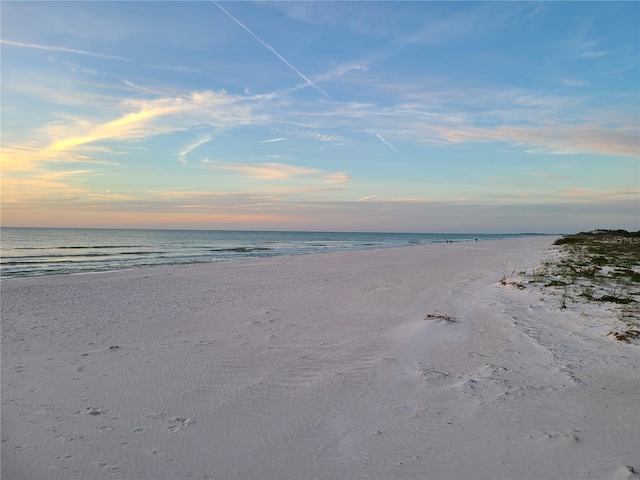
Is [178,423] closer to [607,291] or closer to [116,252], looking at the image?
[607,291]

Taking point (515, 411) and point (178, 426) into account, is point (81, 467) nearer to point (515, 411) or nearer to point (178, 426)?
point (178, 426)

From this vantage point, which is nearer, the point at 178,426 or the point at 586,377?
the point at 178,426

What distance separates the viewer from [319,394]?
479 cm

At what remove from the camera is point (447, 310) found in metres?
9.28

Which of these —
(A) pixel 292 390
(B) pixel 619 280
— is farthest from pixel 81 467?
(B) pixel 619 280

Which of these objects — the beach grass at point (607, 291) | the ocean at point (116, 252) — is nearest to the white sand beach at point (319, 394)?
the beach grass at point (607, 291)

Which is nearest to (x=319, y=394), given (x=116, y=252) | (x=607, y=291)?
(x=607, y=291)

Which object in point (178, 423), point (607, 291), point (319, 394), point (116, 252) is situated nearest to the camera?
point (178, 423)

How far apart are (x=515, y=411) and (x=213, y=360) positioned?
4016 millimetres

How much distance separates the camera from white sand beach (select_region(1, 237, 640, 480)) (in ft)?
11.4

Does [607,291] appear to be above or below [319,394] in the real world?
above

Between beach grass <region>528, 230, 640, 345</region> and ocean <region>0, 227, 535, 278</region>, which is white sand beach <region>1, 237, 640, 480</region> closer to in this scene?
beach grass <region>528, 230, 640, 345</region>

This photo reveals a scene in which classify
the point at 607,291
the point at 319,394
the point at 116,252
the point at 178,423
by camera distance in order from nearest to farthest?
the point at 178,423
the point at 319,394
the point at 607,291
the point at 116,252

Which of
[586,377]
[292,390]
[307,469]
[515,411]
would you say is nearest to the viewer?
[307,469]
